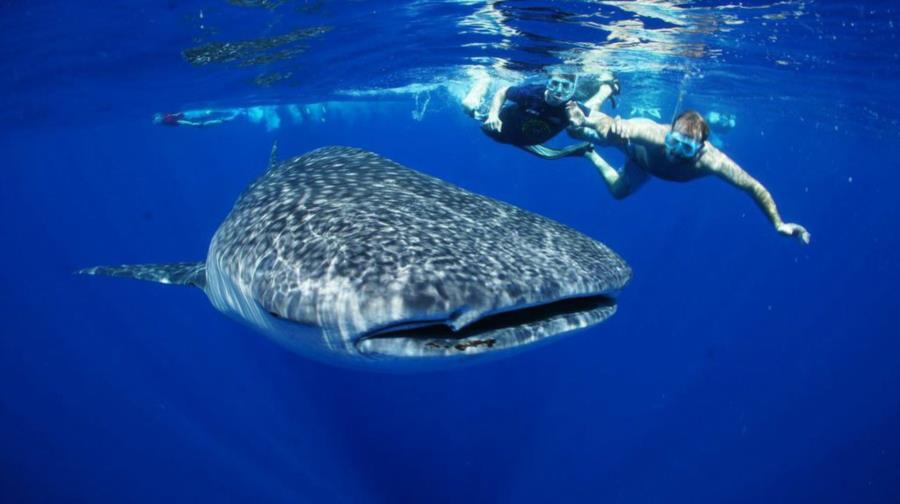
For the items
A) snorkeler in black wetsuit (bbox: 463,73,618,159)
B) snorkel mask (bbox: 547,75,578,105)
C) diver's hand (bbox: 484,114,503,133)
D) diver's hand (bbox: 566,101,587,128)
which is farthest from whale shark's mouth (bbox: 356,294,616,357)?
diver's hand (bbox: 566,101,587,128)

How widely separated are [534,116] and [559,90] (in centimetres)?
59

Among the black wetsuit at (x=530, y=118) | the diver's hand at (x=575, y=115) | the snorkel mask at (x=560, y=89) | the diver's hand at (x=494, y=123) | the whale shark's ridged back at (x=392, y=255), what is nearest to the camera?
the whale shark's ridged back at (x=392, y=255)

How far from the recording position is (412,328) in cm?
258

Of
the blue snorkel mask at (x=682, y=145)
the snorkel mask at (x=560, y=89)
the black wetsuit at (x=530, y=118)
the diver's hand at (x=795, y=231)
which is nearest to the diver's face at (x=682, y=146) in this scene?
the blue snorkel mask at (x=682, y=145)

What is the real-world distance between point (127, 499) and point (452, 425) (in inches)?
360

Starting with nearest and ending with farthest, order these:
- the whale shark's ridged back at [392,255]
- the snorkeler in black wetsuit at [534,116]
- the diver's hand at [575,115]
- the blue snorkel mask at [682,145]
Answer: the whale shark's ridged back at [392,255]
the blue snorkel mask at [682,145]
the snorkeler in black wetsuit at [534,116]
the diver's hand at [575,115]

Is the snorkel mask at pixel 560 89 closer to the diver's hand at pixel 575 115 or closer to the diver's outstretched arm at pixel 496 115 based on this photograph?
the diver's hand at pixel 575 115

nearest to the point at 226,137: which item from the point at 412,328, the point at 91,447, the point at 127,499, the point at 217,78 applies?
the point at 217,78

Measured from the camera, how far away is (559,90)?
856 centimetres

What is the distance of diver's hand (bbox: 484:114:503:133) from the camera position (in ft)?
30.5

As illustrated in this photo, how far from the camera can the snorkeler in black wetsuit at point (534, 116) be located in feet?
28.3

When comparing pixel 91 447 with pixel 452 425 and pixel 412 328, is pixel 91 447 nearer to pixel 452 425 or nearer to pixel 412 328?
pixel 452 425

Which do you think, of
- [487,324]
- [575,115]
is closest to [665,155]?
[575,115]

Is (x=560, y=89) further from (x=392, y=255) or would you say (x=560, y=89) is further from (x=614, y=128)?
(x=392, y=255)
